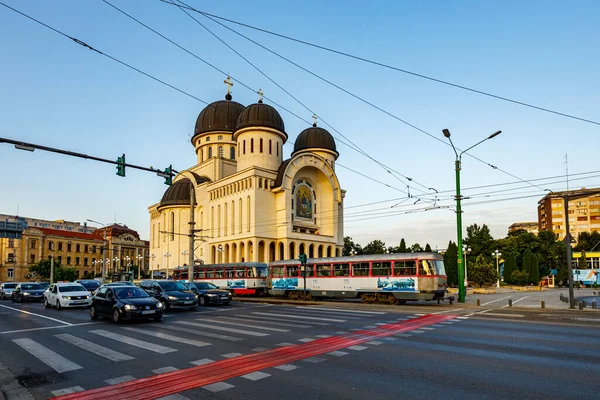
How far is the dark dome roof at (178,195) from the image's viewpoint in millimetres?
66375

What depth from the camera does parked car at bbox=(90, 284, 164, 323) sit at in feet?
50.3

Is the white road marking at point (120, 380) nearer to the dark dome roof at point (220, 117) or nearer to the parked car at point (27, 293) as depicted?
the parked car at point (27, 293)

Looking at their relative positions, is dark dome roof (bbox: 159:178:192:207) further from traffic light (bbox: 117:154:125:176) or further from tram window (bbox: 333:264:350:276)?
traffic light (bbox: 117:154:125:176)

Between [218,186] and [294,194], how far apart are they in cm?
1071

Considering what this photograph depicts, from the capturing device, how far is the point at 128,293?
16.8 m

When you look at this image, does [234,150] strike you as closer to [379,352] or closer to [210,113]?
[210,113]

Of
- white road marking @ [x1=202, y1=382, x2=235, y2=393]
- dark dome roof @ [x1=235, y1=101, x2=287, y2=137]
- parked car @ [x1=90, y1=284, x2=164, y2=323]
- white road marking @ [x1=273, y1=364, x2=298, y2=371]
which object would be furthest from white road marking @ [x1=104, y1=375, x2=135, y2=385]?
dark dome roof @ [x1=235, y1=101, x2=287, y2=137]

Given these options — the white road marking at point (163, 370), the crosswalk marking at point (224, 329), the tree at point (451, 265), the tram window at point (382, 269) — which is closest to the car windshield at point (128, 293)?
the crosswalk marking at point (224, 329)

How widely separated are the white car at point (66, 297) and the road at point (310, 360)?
764 centimetres

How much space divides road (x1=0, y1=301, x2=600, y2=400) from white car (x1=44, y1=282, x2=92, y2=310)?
764cm

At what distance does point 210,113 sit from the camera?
67.0 metres

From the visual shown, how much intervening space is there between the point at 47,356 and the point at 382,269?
19.1 metres

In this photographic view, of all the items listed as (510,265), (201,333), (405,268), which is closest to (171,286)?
(201,333)

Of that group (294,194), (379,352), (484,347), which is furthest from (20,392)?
(294,194)
